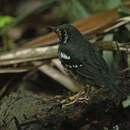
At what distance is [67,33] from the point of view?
4914 millimetres

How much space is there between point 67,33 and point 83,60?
61 centimetres

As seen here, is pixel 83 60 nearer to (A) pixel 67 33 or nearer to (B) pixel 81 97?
(B) pixel 81 97

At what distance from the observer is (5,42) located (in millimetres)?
7988

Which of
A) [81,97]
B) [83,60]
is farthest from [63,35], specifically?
[81,97]

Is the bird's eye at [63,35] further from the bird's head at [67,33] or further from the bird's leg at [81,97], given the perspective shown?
the bird's leg at [81,97]

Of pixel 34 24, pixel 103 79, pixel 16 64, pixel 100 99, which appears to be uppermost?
pixel 103 79

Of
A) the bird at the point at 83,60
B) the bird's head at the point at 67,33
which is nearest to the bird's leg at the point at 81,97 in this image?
the bird at the point at 83,60

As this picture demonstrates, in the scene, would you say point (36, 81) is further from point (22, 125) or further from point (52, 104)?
point (22, 125)

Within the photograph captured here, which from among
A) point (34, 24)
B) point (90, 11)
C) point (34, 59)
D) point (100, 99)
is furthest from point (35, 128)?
point (34, 24)

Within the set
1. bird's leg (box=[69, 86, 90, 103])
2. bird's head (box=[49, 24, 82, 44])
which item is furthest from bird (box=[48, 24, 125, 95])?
bird's leg (box=[69, 86, 90, 103])

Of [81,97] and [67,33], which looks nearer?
[81,97]

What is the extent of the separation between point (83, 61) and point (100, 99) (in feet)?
1.65

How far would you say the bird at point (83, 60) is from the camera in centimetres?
Result: 420

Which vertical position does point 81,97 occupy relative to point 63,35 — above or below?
below
